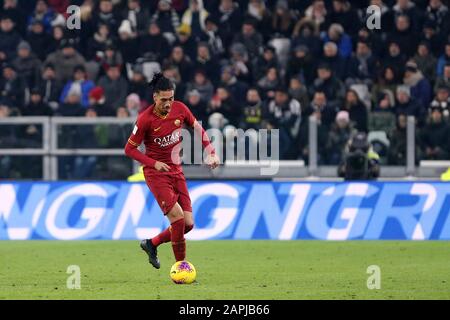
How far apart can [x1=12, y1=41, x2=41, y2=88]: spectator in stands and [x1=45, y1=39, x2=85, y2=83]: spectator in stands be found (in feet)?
0.78

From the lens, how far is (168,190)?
13570 millimetres

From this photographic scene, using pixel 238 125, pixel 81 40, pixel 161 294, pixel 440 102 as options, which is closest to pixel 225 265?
pixel 161 294

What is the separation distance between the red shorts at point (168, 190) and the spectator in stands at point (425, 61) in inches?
366

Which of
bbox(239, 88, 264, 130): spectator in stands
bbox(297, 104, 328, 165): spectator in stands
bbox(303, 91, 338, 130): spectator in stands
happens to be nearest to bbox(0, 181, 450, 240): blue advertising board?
bbox(297, 104, 328, 165): spectator in stands

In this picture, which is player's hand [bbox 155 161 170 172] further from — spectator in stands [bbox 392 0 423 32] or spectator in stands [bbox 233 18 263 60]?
spectator in stands [bbox 392 0 423 32]

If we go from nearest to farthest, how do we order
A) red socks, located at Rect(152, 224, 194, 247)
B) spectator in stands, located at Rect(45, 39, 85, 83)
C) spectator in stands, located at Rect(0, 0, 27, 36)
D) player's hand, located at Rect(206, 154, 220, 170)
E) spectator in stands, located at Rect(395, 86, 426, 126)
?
1. player's hand, located at Rect(206, 154, 220, 170)
2. red socks, located at Rect(152, 224, 194, 247)
3. spectator in stands, located at Rect(395, 86, 426, 126)
4. spectator in stands, located at Rect(45, 39, 85, 83)
5. spectator in stands, located at Rect(0, 0, 27, 36)

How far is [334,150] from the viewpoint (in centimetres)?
2036

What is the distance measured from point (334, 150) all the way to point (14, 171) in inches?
193

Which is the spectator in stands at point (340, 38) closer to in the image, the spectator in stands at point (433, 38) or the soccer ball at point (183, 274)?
the spectator in stands at point (433, 38)

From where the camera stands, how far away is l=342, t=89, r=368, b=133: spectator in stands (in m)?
20.3

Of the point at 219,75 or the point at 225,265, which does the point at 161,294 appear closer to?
the point at 225,265

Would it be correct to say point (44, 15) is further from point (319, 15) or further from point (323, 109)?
point (323, 109)

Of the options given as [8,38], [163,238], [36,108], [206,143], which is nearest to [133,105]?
[36,108]

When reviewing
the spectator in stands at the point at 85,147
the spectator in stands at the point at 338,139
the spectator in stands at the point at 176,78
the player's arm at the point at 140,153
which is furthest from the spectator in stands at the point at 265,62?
the player's arm at the point at 140,153
